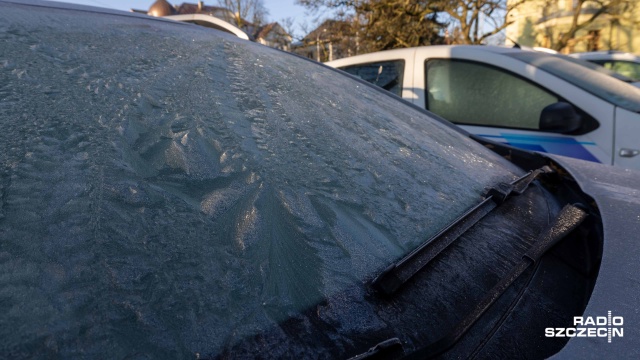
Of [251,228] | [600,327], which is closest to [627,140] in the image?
[600,327]

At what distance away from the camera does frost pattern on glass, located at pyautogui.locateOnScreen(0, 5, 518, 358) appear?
2.31 ft

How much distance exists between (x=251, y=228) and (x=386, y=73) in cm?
369

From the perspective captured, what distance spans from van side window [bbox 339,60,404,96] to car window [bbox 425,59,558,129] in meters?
0.29

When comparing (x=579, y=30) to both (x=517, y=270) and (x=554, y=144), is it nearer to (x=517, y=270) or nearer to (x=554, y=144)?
(x=554, y=144)

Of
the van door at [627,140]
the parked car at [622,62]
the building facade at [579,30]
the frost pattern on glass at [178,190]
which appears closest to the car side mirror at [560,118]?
the van door at [627,140]

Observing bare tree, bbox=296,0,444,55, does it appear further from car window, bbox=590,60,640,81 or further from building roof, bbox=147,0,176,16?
building roof, bbox=147,0,176,16

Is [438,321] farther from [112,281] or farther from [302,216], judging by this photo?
[112,281]

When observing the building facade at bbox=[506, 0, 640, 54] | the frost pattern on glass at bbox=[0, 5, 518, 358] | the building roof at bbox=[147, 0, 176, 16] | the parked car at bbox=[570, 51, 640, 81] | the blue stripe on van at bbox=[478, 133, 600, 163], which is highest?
the building roof at bbox=[147, 0, 176, 16]

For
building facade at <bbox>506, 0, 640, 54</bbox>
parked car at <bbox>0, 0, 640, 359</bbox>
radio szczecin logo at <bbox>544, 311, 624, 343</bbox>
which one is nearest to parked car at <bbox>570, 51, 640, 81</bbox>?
parked car at <bbox>0, 0, 640, 359</bbox>

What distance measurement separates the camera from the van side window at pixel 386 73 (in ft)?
13.8

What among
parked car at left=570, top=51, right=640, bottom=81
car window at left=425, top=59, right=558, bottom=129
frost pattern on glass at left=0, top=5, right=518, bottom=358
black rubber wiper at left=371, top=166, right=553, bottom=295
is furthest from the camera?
parked car at left=570, top=51, right=640, bottom=81

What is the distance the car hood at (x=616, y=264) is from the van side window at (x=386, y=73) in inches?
107

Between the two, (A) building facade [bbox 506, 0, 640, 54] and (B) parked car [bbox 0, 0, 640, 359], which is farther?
(A) building facade [bbox 506, 0, 640, 54]

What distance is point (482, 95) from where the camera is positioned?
3.59 meters
